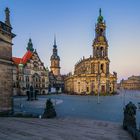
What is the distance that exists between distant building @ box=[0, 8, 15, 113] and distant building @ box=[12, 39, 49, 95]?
70737 millimetres

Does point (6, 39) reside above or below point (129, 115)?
above

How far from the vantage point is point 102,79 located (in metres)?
122

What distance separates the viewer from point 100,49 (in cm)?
12638

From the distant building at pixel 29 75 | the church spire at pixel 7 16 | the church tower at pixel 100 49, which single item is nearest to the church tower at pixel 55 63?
the church tower at pixel 100 49

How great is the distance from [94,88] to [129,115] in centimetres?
10760

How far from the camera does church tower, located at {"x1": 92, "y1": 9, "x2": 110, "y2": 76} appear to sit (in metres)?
124

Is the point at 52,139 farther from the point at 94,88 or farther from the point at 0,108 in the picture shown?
the point at 94,88

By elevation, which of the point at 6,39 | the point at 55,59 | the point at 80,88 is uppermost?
the point at 55,59

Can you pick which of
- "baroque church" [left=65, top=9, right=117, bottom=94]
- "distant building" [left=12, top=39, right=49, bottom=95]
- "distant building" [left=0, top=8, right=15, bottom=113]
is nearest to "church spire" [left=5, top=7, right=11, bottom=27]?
"distant building" [left=0, top=8, right=15, bottom=113]

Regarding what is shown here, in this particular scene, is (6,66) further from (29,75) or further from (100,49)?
(100,49)

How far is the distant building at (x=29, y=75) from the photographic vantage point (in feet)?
303

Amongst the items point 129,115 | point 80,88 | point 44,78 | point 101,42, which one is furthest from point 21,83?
point 129,115

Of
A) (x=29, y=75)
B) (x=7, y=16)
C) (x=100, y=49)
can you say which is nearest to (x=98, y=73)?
(x=100, y=49)

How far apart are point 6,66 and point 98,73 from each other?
105 meters
